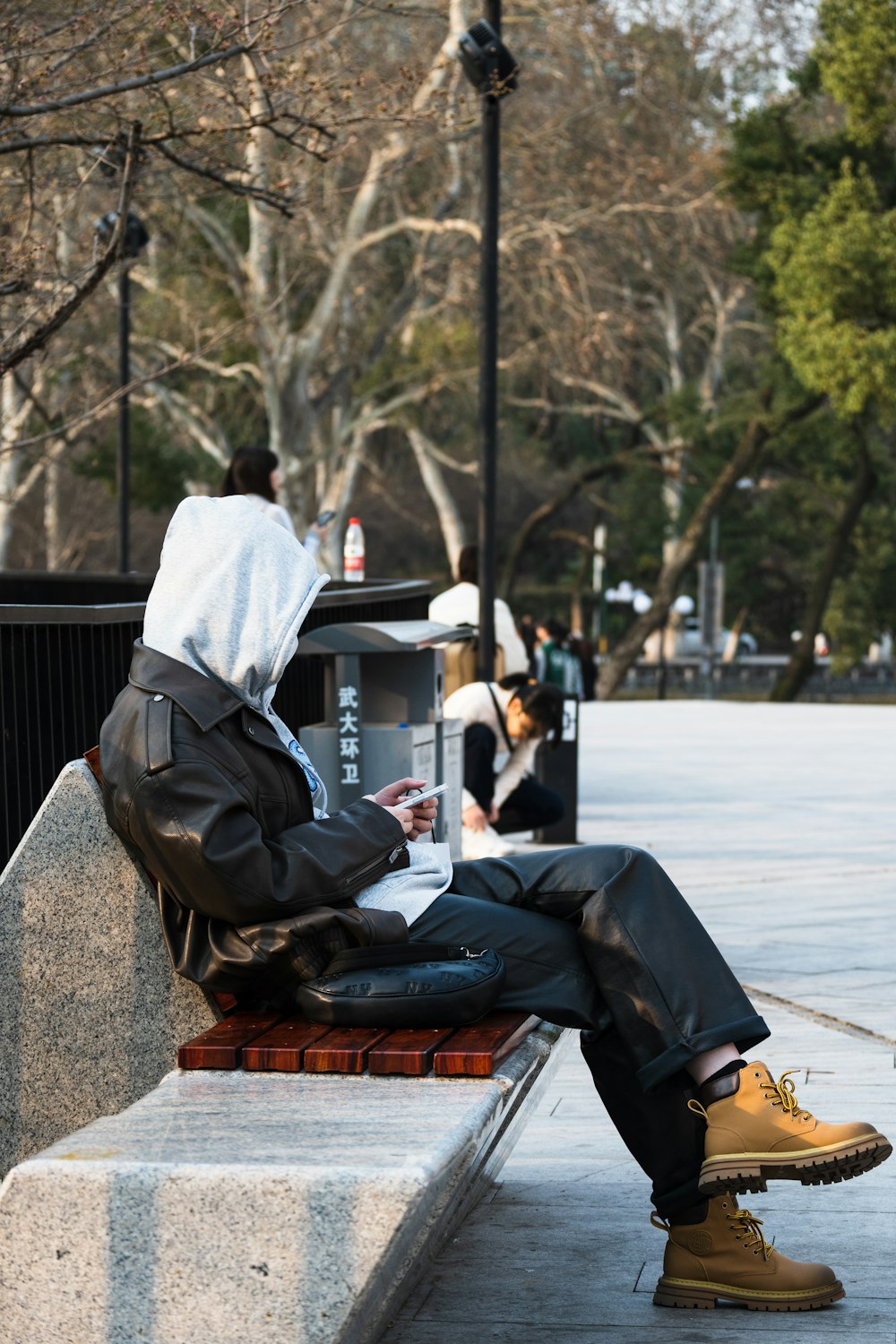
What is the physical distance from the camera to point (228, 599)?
3576 mm

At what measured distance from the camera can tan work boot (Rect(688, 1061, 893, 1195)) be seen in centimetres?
334

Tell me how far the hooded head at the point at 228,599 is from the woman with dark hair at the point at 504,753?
586 cm

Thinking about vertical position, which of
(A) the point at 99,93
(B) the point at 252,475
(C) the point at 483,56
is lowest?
(B) the point at 252,475

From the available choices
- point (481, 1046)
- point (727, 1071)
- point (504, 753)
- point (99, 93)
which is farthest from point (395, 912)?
point (504, 753)

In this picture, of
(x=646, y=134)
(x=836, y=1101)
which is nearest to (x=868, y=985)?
(x=836, y=1101)

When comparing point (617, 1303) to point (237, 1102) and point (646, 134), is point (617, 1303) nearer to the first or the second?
point (237, 1102)

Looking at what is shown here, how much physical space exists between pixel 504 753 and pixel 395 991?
22.0ft

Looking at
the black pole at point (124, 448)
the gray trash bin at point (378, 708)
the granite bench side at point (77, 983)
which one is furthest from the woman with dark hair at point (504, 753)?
the black pole at point (124, 448)

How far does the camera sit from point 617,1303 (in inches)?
144

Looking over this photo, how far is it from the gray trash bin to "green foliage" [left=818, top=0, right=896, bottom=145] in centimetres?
2362

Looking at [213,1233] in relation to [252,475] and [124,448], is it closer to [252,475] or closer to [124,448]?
[252,475]

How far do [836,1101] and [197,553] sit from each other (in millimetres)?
2736

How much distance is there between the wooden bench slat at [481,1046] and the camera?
321 centimetres

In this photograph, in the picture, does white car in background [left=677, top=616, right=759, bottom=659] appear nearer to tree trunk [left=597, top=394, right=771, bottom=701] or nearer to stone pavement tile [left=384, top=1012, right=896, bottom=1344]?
tree trunk [left=597, top=394, right=771, bottom=701]
